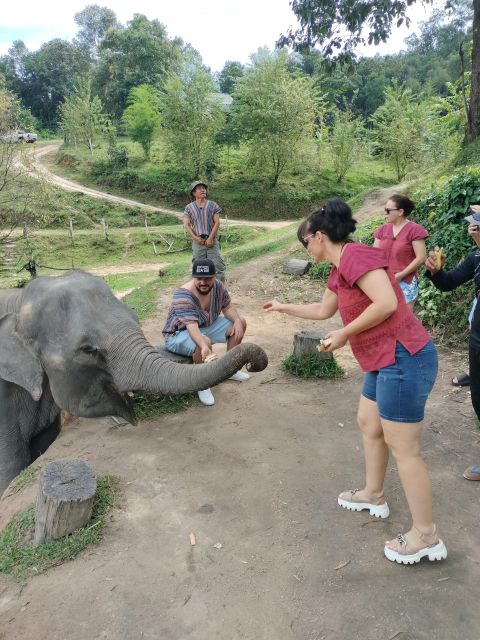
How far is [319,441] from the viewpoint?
14.8ft

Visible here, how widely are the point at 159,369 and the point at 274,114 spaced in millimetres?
30618

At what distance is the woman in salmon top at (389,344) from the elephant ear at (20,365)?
2073mm

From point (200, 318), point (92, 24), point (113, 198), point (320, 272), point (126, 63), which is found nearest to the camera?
point (200, 318)

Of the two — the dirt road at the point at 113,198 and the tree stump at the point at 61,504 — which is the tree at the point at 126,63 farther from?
the tree stump at the point at 61,504

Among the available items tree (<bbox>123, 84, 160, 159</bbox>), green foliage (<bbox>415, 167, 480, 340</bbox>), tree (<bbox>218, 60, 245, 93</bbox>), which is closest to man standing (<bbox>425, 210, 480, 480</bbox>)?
green foliage (<bbox>415, 167, 480, 340</bbox>)

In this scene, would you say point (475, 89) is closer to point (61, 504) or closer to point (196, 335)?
point (196, 335)

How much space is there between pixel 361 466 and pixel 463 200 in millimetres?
5104

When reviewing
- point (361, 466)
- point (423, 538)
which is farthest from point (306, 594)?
point (361, 466)

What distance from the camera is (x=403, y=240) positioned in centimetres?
568

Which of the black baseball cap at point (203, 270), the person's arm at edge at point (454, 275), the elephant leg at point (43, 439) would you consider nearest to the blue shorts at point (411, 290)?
the person's arm at edge at point (454, 275)

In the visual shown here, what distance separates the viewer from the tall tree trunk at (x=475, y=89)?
10.8 metres

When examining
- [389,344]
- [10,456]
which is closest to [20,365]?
[10,456]

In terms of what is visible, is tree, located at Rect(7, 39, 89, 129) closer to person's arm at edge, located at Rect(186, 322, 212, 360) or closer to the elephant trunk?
person's arm at edge, located at Rect(186, 322, 212, 360)

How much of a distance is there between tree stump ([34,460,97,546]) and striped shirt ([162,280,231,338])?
194 centimetres
